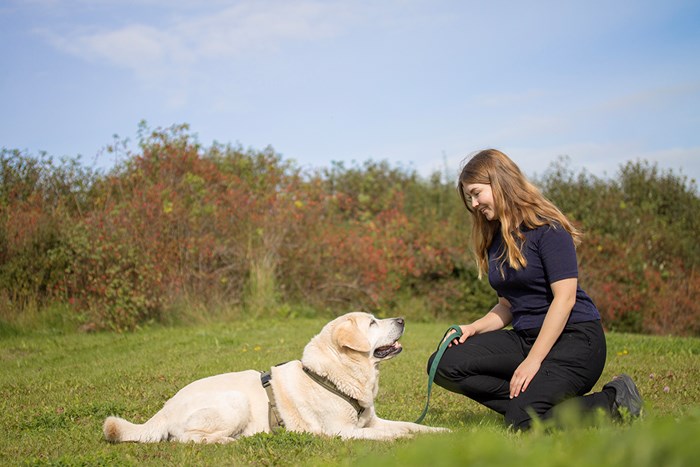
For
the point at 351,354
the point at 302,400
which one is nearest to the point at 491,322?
the point at 351,354

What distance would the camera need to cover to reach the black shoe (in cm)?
437

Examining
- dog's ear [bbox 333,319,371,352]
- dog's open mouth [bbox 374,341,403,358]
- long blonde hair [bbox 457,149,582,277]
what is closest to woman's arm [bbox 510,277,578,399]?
long blonde hair [bbox 457,149,582,277]

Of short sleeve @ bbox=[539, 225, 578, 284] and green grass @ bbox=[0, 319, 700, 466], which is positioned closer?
green grass @ bbox=[0, 319, 700, 466]

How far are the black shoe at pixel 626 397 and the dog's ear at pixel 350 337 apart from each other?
1710 millimetres

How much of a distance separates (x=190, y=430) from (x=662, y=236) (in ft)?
50.2

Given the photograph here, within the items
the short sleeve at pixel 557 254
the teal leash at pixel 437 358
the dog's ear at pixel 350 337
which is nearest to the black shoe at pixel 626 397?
the short sleeve at pixel 557 254

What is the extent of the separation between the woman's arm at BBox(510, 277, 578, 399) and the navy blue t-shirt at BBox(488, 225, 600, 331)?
0.28ft

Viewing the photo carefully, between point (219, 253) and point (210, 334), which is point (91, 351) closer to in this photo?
point (210, 334)

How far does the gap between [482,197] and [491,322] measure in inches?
42.9

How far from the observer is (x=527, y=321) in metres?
4.96

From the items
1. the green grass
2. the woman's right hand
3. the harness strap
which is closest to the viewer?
the green grass

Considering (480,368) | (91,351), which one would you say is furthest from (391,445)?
(91,351)

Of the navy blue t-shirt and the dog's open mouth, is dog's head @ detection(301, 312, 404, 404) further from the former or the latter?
the navy blue t-shirt

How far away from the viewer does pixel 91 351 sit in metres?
9.88
